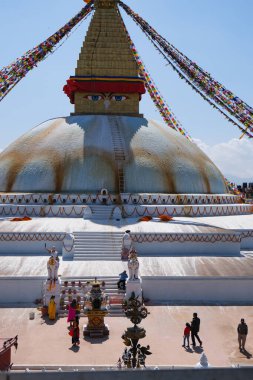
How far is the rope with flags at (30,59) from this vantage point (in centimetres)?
1973

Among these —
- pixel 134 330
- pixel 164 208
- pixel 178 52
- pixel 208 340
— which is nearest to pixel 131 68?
pixel 178 52

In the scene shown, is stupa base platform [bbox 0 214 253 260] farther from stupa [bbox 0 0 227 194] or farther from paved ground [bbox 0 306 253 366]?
stupa [bbox 0 0 227 194]

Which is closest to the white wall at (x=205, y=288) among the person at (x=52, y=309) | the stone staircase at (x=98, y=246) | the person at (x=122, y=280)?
the person at (x=122, y=280)

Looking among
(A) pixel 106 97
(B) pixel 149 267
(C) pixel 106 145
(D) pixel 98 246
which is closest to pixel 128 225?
(D) pixel 98 246

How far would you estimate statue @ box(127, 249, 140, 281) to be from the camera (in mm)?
11298

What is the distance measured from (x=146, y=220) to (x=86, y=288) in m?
5.80

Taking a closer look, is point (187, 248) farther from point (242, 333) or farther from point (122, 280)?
point (242, 333)

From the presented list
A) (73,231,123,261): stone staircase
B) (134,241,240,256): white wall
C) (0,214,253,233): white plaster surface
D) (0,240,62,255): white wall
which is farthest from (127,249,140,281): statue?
(0,240,62,255): white wall

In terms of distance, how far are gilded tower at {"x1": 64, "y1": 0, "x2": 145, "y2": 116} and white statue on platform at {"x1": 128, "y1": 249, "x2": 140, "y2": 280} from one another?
42.2 feet

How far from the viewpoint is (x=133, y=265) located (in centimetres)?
1148

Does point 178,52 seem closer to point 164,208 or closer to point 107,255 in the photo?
point 164,208

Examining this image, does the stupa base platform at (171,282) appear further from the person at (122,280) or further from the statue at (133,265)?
the statue at (133,265)

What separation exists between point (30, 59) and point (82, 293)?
12616 millimetres

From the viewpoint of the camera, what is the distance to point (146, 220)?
17.2m
